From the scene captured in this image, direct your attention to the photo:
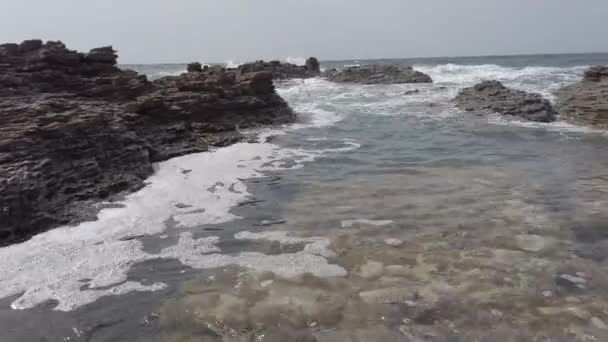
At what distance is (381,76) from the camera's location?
115ft

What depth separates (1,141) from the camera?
261 inches

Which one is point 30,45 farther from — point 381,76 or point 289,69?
point 289,69

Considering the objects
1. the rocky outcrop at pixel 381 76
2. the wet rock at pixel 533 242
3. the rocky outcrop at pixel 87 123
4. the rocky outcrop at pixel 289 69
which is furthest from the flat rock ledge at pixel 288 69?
the wet rock at pixel 533 242

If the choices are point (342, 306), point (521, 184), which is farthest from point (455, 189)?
point (342, 306)

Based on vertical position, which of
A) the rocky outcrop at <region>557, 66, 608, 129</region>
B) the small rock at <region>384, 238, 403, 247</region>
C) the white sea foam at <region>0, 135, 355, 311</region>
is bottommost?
the small rock at <region>384, 238, 403, 247</region>

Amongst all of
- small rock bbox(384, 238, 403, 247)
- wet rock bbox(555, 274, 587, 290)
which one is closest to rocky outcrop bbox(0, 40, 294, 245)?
small rock bbox(384, 238, 403, 247)

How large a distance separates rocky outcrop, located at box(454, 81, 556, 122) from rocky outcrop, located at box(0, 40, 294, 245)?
7.71 metres

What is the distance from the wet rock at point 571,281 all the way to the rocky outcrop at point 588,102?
10900 mm

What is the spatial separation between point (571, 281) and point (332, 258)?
237 centimetres

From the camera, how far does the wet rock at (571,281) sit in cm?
417

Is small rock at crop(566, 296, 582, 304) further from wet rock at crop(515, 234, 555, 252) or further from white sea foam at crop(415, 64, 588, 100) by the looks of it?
white sea foam at crop(415, 64, 588, 100)

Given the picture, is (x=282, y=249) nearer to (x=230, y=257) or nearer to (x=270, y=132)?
(x=230, y=257)

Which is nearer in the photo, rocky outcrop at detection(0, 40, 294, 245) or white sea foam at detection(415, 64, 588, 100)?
rocky outcrop at detection(0, 40, 294, 245)

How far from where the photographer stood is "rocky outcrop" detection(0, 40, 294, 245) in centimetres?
628
